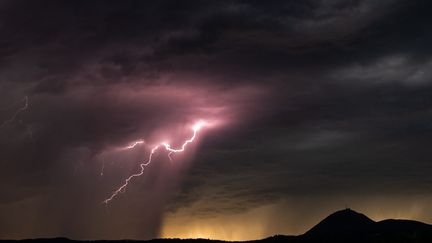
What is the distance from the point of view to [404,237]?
192875mm

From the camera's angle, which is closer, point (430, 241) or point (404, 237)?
point (430, 241)

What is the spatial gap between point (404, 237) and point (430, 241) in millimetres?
14383

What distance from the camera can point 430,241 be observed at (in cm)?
17900
